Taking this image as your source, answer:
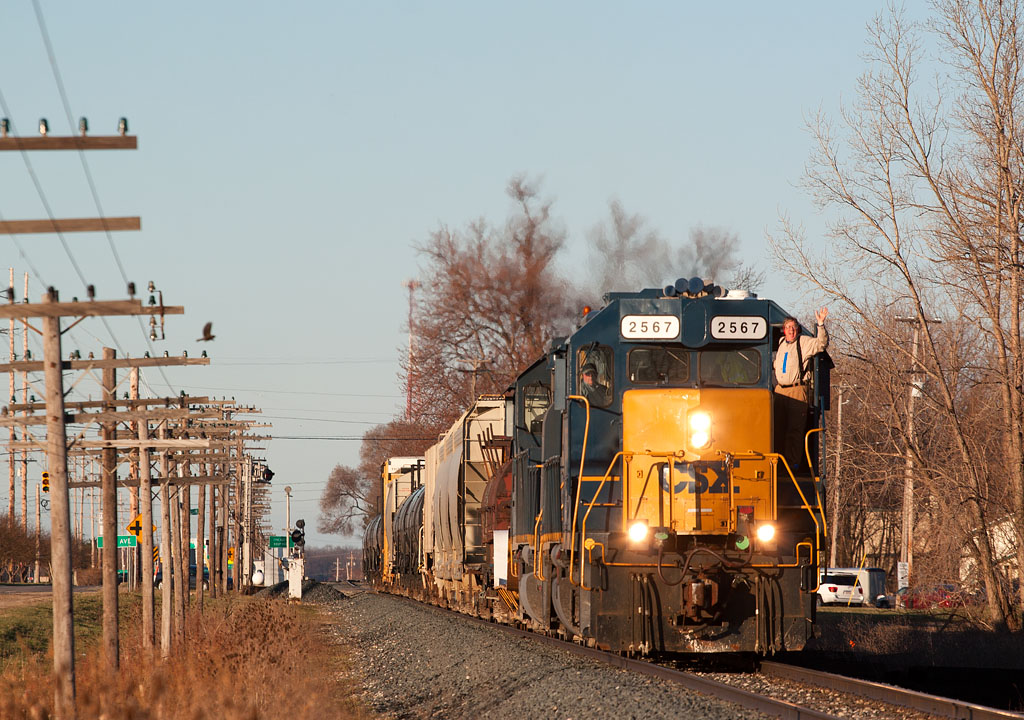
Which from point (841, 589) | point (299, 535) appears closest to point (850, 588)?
point (841, 589)

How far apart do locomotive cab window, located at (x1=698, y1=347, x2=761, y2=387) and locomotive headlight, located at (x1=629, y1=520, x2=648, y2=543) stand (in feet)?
5.61

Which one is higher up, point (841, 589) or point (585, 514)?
point (585, 514)

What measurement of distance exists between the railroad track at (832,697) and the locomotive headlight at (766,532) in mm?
1385

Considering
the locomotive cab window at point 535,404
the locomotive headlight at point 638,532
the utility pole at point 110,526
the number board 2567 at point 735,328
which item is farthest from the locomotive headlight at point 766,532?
the utility pole at point 110,526

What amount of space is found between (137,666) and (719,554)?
31.8 ft

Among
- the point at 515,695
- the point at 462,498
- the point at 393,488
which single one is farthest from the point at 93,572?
the point at 515,695

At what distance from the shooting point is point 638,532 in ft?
42.1

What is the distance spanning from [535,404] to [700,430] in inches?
195

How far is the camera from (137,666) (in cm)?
1802

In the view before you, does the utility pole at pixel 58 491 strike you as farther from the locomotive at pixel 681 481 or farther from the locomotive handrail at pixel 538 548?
the locomotive handrail at pixel 538 548

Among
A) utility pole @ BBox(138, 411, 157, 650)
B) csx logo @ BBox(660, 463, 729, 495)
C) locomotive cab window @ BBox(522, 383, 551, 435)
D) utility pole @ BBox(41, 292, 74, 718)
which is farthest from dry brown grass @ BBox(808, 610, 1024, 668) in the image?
utility pole @ BBox(138, 411, 157, 650)

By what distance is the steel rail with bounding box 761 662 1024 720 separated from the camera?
9.46m

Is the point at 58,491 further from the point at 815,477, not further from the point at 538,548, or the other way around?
the point at 815,477

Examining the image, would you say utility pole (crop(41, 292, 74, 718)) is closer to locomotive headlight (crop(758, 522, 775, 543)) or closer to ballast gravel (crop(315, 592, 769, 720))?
ballast gravel (crop(315, 592, 769, 720))
